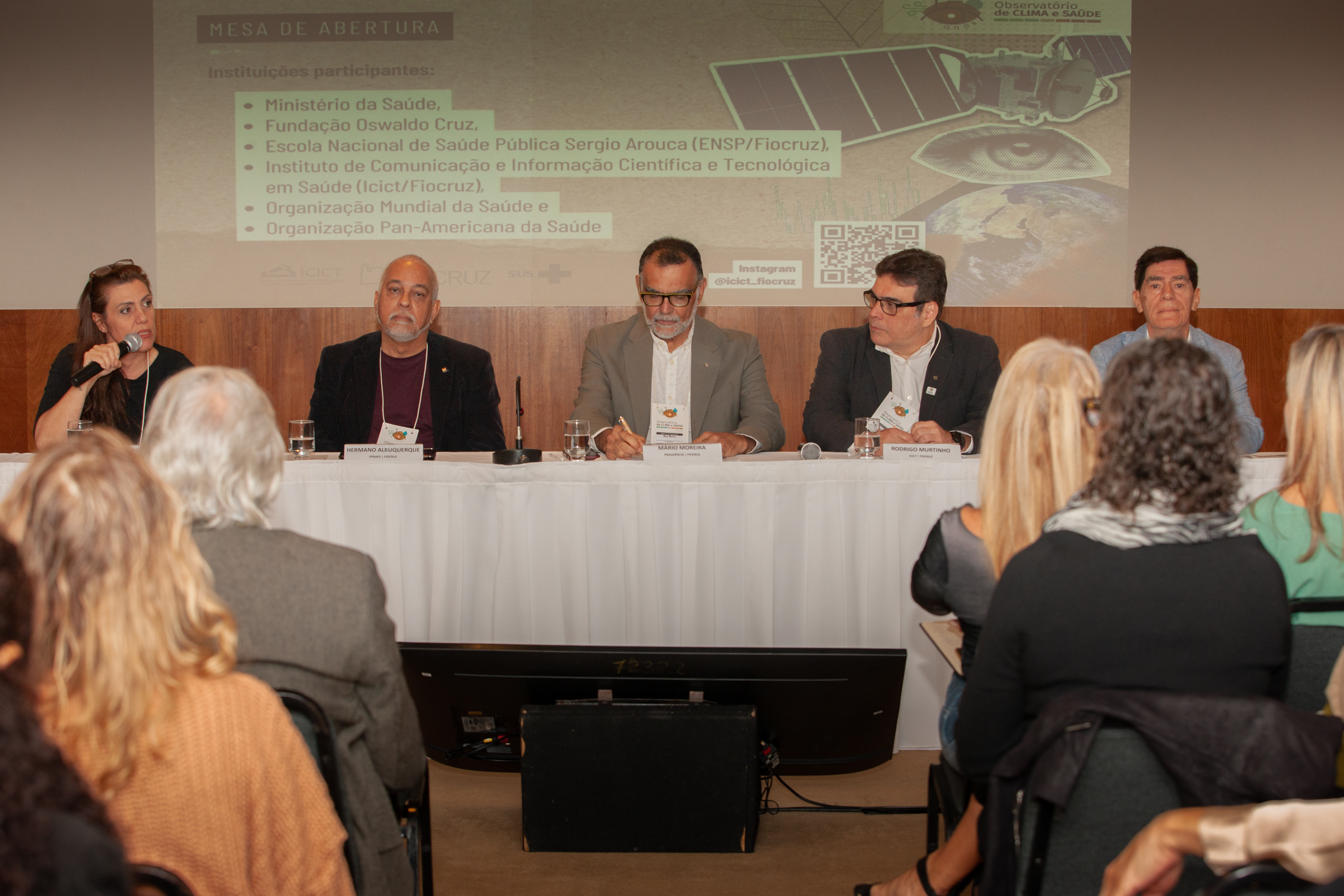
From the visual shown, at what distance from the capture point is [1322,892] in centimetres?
84

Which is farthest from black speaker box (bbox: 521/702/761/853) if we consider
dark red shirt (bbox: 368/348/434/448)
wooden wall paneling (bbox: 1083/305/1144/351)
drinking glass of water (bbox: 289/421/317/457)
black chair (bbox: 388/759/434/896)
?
wooden wall paneling (bbox: 1083/305/1144/351)

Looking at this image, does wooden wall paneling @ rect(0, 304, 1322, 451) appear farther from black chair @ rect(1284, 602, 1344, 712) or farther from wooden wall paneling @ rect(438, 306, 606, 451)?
black chair @ rect(1284, 602, 1344, 712)

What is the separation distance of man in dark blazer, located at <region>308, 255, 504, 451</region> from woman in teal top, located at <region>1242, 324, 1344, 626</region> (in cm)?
255

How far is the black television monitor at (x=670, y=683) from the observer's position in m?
2.07

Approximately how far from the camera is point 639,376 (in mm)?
3646

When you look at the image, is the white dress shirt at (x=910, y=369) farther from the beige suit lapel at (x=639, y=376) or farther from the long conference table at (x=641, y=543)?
the long conference table at (x=641, y=543)

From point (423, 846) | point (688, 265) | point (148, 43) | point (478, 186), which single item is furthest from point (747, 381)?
point (148, 43)

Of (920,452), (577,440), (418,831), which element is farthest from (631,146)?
(418,831)

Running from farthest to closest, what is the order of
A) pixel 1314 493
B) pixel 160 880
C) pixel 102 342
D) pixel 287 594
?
1. pixel 102 342
2. pixel 1314 493
3. pixel 287 594
4. pixel 160 880

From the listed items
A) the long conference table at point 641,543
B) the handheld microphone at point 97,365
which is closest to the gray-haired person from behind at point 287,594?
the long conference table at point 641,543

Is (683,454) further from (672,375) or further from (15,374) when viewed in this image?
(15,374)

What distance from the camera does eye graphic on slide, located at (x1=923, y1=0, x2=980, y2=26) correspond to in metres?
4.50

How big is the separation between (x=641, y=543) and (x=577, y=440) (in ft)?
1.21

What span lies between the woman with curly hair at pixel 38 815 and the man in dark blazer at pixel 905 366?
2.77 meters
